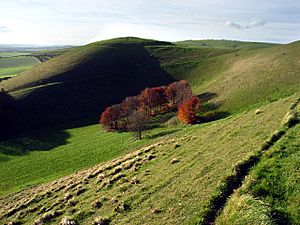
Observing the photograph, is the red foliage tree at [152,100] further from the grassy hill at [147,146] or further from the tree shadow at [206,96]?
the grassy hill at [147,146]

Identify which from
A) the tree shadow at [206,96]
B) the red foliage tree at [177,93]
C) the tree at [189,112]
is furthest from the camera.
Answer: the red foliage tree at [177,93]

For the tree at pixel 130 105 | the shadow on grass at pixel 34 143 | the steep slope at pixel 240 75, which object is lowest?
the shadow on grass at pixel 34 143

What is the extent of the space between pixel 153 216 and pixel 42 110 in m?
87.8

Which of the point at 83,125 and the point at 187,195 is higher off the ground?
the point at 187,195

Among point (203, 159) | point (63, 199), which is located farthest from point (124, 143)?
point (203, 159)

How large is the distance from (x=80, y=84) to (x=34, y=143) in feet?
139

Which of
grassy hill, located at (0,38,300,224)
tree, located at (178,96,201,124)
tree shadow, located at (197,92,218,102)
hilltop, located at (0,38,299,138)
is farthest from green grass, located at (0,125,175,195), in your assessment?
tree shadow, located at (197,92,218,102)

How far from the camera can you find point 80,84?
378ft

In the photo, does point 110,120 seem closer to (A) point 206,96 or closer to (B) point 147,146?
(A) point 206,96

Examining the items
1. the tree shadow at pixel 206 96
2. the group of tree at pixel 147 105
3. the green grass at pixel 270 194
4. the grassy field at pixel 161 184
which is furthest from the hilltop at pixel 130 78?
the green grass at pixel 270 194

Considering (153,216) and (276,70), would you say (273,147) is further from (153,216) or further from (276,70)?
(276,70)

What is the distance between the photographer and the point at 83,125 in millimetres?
89688

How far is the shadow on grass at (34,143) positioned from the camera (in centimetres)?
7183

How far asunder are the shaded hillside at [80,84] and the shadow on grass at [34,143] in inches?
411
